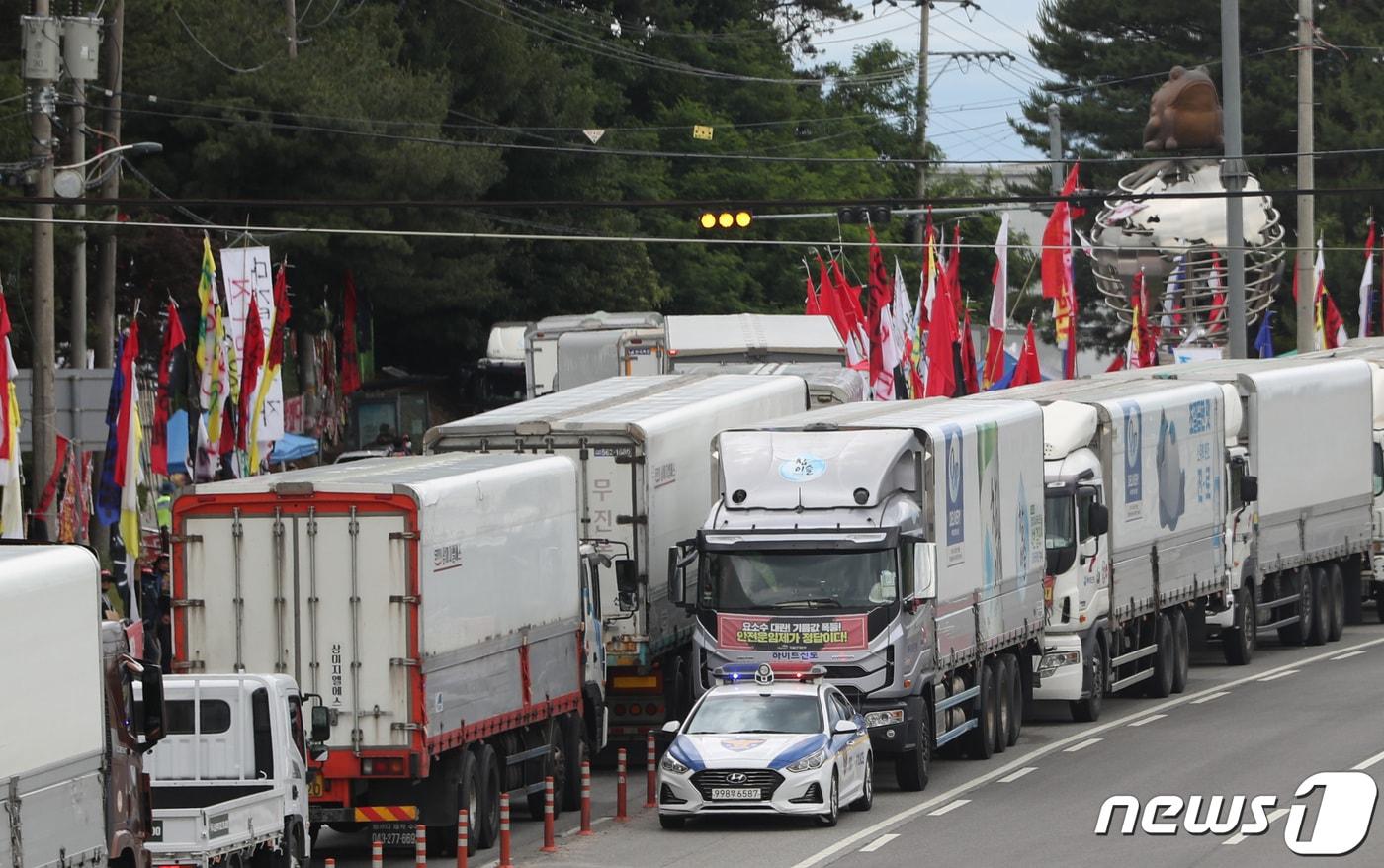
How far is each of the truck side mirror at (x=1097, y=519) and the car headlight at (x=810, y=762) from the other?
8.41 m

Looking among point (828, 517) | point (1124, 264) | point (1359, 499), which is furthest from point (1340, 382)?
point (828, 517)

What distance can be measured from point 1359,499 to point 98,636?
95.5 feet

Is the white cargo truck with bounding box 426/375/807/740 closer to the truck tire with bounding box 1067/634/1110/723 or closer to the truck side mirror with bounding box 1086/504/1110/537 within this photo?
the truck side mirror with bounding box 1086/504/1110/537

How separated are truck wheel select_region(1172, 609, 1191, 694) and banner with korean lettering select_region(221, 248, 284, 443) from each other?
12.8 m

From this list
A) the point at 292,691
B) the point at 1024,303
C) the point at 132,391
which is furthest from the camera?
the point at 1024,303

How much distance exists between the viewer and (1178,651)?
3331 cm

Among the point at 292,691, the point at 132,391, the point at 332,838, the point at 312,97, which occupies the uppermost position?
the point at 312,97

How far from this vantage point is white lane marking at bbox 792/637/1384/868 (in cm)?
2119

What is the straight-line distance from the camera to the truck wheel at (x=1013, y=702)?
28.4 metres

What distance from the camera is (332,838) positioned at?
77.3 ft

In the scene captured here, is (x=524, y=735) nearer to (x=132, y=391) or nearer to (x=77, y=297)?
(x=132, y=391)

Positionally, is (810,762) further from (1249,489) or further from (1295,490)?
(1295,490)

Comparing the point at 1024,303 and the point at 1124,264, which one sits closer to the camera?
the point at 1124,264

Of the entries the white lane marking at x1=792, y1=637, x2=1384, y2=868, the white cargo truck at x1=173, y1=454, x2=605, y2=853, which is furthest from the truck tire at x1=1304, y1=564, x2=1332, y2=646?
the white cargo truck at x1=173, y1=454, x2=605, y2=853
